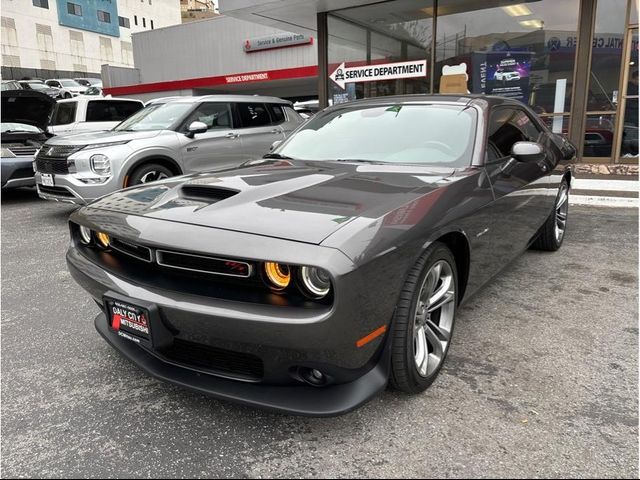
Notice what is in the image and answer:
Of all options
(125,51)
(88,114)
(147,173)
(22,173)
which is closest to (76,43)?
(125,51)

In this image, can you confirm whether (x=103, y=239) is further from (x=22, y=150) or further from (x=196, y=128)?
(x=22, y=150)

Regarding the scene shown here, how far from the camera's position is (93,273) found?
2354 mm

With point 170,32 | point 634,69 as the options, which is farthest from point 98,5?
point 634,69

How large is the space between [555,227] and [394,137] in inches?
91.9

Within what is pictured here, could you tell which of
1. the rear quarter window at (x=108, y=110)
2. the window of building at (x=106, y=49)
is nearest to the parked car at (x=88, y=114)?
the rear quarter window at (x=108, y=110)

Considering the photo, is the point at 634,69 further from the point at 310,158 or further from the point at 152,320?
the point at 152,320

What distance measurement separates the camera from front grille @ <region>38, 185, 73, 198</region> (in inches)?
242

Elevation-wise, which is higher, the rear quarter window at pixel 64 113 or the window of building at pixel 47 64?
the window of building at pixel 47 64

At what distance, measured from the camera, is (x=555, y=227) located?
183 inches

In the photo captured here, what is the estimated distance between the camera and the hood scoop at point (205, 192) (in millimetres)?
2352

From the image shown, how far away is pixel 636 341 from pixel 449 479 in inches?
71.7

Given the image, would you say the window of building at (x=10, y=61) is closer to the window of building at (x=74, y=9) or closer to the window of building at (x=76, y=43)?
the window of building at (x=76, y=43)

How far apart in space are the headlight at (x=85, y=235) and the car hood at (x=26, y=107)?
8.41 metres

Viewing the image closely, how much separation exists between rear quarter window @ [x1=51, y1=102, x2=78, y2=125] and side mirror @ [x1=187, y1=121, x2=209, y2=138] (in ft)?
16.4
